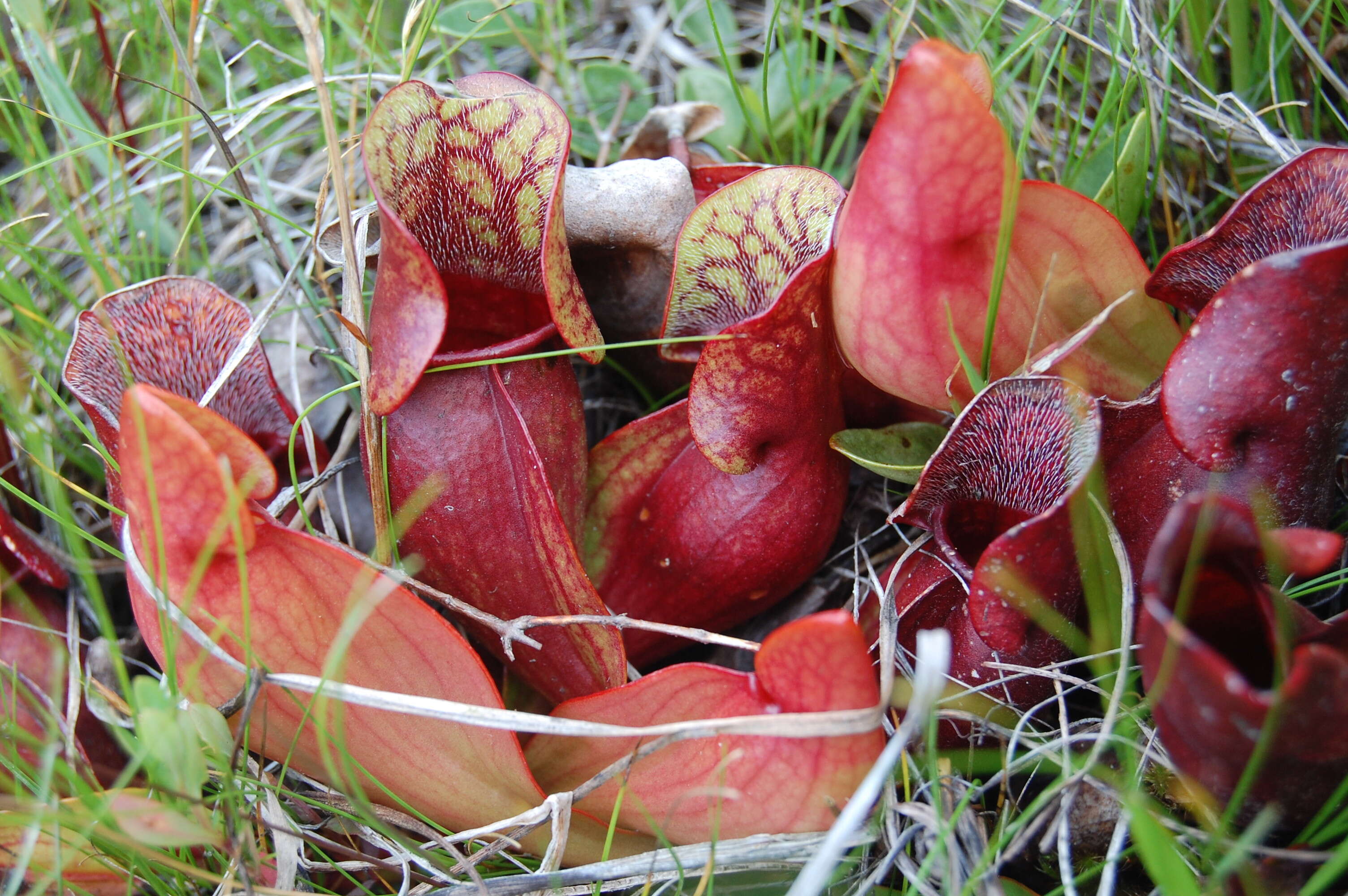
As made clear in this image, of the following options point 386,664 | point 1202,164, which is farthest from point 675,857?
point 1202,164

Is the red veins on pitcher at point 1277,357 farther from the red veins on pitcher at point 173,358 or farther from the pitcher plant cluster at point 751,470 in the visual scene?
the red veins on pitcher at point 173,358

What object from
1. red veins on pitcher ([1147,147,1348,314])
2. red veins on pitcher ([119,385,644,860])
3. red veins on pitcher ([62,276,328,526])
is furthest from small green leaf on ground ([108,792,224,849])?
red veins on pitcher ([1147,147,1348,314])

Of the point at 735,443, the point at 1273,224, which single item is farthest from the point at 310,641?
the point at 1273,224

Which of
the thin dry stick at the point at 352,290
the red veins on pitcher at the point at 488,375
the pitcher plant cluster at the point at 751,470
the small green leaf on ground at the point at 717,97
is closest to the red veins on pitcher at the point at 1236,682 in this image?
the pitcher plant cluster at the point at 751,470

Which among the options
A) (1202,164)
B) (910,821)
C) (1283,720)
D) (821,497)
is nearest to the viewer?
(1283,720)

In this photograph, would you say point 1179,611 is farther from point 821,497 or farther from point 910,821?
point 821,497

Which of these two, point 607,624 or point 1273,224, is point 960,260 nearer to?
point 1273,224
